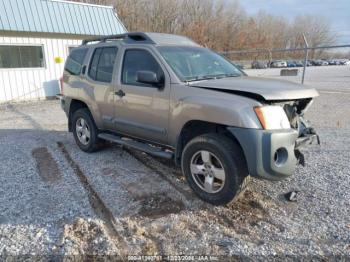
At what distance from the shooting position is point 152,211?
349 centimetres

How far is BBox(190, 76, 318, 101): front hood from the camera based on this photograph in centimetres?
319

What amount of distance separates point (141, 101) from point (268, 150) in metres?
2.00

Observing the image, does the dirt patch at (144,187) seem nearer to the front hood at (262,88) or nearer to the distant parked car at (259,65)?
the front hood at (262,88)

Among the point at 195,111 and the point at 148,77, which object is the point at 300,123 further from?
the point at 148,77

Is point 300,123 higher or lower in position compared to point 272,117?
lower

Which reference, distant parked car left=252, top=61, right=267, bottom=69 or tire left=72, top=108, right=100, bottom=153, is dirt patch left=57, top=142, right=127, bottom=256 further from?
distant parked car left=252, top=61, right=267, bottom=69

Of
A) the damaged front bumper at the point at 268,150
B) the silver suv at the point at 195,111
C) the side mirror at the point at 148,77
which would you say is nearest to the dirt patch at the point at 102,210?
the silver suv at the point at 195,111

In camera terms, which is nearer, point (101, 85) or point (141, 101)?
point (141, 101)

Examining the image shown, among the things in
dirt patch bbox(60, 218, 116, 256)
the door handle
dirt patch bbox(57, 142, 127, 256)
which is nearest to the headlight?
dirt patch bbox(57, 142, 127, 256)

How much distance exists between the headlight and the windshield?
113 centimetres

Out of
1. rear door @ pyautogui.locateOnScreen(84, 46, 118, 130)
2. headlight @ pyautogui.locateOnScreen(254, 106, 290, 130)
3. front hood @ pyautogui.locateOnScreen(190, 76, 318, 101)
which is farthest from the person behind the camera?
rear door @ pyautogui.locateOnScreen(84, 46, 118, 130)

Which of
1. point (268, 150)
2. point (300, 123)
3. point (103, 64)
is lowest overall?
point (268, 150)

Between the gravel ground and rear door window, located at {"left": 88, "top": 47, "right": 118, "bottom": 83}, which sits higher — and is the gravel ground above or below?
below

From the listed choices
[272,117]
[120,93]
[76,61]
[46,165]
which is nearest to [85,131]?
[46,165]
